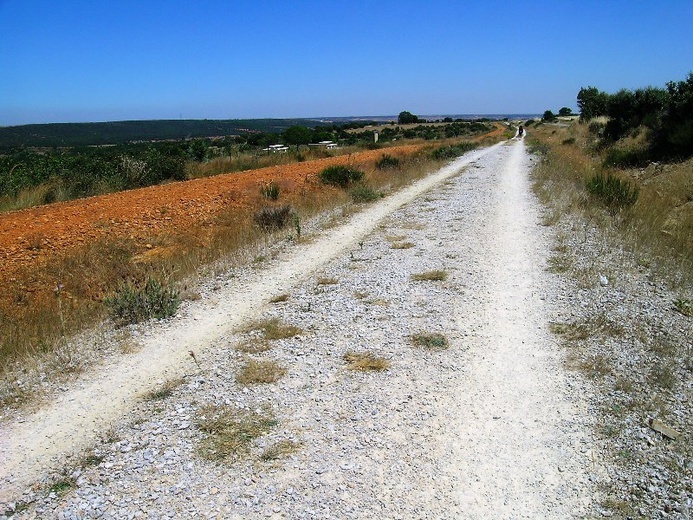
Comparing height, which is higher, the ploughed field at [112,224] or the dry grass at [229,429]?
the ploughed field at [112,224]

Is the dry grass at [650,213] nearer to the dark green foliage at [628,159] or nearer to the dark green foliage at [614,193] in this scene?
the dark green foliage at [614,193]

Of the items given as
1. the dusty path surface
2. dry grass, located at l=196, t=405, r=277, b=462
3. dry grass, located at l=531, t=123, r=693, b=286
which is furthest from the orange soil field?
dry grass, located at l=531, t=123, r=693, b=286

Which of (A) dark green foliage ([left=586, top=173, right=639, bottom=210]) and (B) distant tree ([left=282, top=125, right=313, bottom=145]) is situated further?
(B) distant tree ([left=282, top=125, right=313, bottom=145])

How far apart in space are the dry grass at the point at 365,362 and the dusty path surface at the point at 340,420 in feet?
0.31

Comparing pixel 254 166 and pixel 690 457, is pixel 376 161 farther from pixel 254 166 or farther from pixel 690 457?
pixel 690 457

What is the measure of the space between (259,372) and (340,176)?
12.4m

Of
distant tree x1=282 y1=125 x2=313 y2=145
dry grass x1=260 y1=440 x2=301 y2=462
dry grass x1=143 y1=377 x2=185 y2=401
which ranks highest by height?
distant tree x1=282 y1=125 x2=313 y2=145

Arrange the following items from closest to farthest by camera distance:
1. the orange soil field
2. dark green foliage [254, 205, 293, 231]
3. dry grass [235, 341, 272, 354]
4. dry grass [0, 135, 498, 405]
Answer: dry grass [0, 135, 498, 405] < dry grass [235, 341, 272, 354] < the orange soil field < dark green foliage [254, 205, 293, 231]

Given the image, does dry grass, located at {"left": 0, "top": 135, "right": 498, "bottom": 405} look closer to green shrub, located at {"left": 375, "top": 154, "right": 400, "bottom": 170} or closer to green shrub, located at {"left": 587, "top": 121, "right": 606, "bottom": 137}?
green shrub, located at {"left": 375, "top": 154, "right": 400, "bottom": 170}

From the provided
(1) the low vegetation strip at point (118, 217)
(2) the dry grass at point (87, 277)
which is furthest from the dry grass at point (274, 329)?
(1) the low vegetation strip at point (118, 217)

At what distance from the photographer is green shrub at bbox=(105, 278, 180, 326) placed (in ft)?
19.2

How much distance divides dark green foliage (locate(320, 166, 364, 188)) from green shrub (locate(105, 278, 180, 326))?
10478 mm

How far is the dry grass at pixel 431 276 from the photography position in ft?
23.5

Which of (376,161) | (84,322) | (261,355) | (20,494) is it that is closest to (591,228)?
(261,355)
